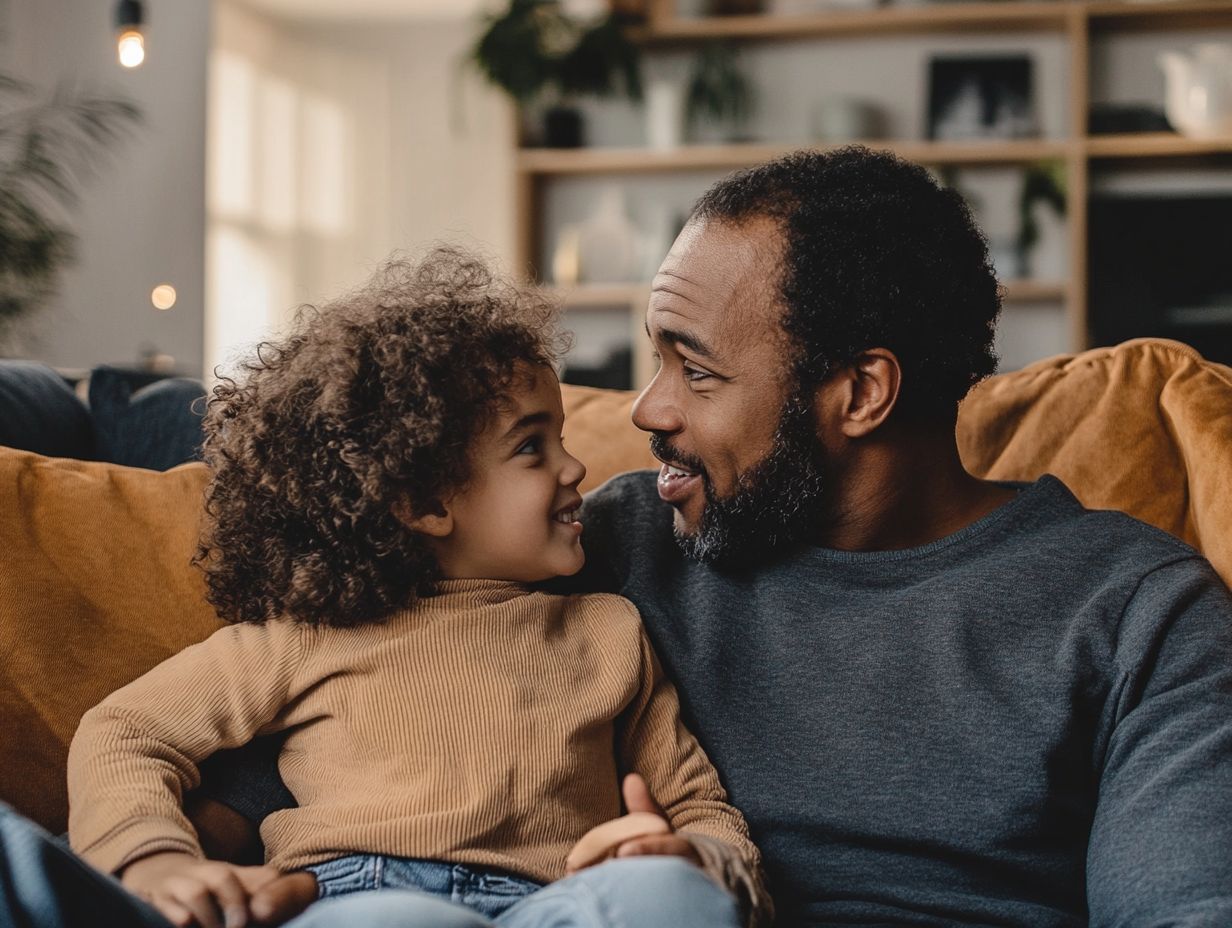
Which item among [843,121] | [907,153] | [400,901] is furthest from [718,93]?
[400,901]

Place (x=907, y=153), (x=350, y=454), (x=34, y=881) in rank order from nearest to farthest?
(x=34, y=881), (x=350, y=454), (x=907, y=153)

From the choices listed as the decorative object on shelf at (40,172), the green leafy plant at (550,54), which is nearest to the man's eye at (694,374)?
the decorative object on shelf at (40,172)

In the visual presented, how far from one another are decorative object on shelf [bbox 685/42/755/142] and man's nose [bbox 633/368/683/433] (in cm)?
356

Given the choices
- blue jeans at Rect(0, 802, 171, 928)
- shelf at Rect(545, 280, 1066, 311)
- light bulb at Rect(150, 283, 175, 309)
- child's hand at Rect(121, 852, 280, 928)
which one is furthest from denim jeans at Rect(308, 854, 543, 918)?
light bulb at Rect(150, 283, 175, 309)

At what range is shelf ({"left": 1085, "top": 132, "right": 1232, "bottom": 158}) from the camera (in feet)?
14.5

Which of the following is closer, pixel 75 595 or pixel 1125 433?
Answer: pixel 75 595

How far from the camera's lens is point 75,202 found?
4.79 meters

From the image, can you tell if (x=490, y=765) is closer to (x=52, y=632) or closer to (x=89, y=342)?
(x=52, y=632)

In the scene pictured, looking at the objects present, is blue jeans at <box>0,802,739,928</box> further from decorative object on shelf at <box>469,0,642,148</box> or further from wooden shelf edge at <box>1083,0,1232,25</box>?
wooden shelf edge at <box>1083,0,1232,25</box>

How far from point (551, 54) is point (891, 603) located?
372cm

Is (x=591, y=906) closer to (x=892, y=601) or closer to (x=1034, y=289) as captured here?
(x=892, y=601)

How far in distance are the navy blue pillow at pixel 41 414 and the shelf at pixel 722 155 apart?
3163 millimetres

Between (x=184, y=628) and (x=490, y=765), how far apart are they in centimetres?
39

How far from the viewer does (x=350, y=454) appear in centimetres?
127
